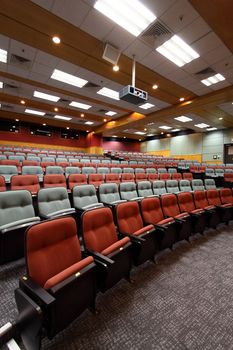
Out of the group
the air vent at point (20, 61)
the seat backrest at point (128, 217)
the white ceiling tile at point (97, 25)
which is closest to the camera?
the seat backrest at point (128, 217)

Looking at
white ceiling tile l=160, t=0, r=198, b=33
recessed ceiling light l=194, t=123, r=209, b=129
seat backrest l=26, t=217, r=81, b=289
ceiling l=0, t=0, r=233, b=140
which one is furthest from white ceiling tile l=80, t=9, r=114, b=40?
recessed ceiling light l=194, t=123, r=209, b=129

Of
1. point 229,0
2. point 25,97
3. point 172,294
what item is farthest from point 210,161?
point 172,294

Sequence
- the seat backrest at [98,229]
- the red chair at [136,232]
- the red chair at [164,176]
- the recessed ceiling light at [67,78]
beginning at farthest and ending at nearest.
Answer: the recessed ceiling light at [67,78] < the red chair at [164,176] < the red chair at [136,232] < the seat backrest at [98,229]

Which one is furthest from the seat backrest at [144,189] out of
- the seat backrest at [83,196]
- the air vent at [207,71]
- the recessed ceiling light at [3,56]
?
the recessed ceiling light at [3,56]

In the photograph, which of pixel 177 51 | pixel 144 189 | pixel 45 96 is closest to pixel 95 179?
pixel 144 189

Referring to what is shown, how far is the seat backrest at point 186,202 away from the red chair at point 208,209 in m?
0.19

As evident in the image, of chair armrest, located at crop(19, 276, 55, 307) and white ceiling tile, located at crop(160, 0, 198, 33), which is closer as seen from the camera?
chair armrest, located at crop(19, 276, 55, 307)

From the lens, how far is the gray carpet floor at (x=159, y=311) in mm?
1154

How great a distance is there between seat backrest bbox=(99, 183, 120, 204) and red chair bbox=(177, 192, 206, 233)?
1.09 meters

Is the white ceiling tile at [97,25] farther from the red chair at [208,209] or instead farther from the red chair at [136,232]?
the red chair at [208,209]

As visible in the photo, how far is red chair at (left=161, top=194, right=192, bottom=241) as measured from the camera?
7.97 ft

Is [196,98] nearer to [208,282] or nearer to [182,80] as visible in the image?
[182,80]

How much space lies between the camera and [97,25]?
3.36 metres

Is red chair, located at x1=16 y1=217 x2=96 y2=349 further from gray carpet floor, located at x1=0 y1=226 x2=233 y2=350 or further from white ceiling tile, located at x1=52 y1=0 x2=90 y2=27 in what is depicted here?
white ceiling tile, located at x1=52 y1=0 x2=90 y2=27
